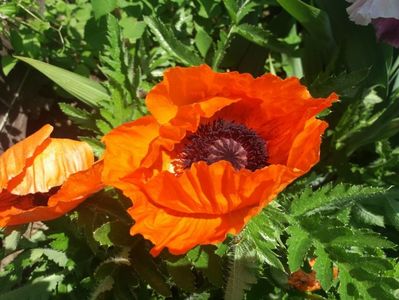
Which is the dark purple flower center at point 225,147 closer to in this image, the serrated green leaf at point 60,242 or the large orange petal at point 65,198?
the large orange petal at point 65,198

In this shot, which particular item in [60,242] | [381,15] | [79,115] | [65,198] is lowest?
[60,242]

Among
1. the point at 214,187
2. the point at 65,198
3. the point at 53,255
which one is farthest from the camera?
the point at 53,255

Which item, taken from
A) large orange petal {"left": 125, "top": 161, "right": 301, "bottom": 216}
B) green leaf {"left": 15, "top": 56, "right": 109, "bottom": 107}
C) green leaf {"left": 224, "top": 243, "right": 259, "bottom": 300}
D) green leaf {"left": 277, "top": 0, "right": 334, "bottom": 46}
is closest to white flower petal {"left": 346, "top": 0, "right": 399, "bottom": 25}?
green leaf {"left": 277, "top": 0, "right": 334, "bottom": 46}

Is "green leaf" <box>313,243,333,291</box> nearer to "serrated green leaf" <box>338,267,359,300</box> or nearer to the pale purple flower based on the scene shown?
"serrated green leaf" <box>338,267,359,300</box>

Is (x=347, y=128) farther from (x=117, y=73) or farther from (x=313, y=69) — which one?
(x=117, y=73)

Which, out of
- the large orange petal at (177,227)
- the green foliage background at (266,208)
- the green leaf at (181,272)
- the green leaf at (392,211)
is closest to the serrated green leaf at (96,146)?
the green foliage background at (266,208)

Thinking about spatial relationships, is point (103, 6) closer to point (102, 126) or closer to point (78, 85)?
point (78, 85)

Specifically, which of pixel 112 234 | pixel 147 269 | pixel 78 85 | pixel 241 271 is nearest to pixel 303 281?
pixel 241 271
